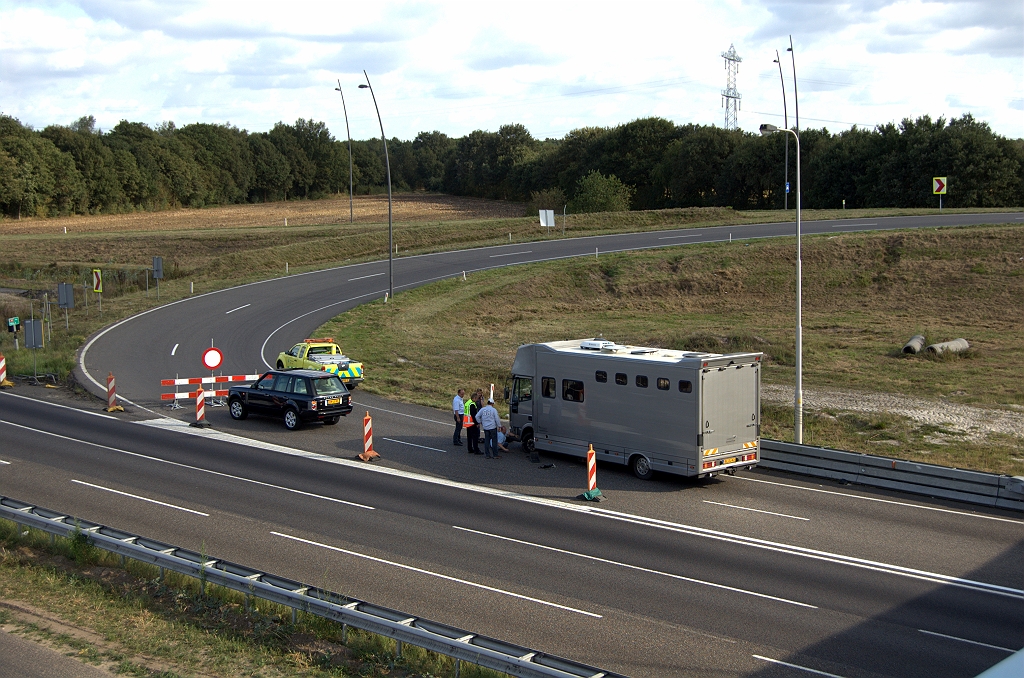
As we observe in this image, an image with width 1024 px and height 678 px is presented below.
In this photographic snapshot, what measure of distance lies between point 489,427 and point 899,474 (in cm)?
947

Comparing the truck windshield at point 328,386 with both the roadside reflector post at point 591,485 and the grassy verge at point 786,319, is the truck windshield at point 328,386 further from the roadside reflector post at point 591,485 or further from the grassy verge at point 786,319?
the roadside reflector post at point 591,485

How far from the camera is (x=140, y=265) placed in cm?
7388

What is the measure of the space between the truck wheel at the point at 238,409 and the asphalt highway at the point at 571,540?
11.3 inches

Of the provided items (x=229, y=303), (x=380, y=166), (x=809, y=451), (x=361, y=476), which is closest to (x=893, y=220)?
(x=229, y=303)

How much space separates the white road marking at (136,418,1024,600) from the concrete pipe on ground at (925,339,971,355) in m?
24.2

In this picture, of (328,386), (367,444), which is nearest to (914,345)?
(328,386)

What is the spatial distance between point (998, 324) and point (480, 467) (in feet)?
111

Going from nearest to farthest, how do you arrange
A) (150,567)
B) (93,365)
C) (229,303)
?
(150,567) → (93,365) → (229,303)

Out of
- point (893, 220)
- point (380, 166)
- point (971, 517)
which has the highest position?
point (380, 166)

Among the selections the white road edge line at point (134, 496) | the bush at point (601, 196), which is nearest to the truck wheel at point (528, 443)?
the white road edge line at point (134, 496)

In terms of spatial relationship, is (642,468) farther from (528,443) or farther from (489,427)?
(489,427)

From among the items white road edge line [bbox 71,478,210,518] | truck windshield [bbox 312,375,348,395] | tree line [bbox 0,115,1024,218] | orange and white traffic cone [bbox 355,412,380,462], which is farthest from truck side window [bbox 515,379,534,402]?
tree line [bbox 0,115,1024,218]

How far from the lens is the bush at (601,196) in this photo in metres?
95.1

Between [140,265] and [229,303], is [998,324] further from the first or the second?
[140,265]
